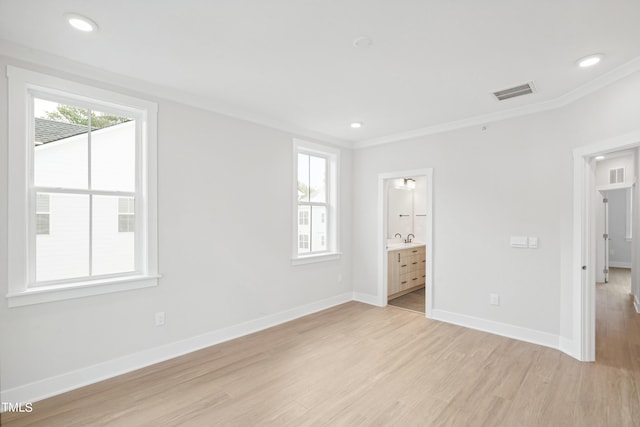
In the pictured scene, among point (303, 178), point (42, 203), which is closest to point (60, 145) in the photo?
point (42, 203)

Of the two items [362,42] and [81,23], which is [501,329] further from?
[81,23]

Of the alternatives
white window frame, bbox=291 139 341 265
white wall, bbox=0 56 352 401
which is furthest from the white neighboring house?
white window frame, bbox=291 139 341 265

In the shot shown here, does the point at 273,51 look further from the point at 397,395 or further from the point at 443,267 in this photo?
the point at 443,267

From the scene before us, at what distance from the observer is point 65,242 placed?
8.34 feet

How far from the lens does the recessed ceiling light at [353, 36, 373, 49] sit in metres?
2.17

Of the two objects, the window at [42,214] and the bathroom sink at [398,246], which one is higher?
the window at [42,214]

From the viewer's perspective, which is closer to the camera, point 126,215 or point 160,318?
point 126,215

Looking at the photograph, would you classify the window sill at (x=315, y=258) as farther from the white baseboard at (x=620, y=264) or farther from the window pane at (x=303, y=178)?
the white baseboard at (x=620, y=264)

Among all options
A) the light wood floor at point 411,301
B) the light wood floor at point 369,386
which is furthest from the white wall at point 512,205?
the light wood floor at point 411,301

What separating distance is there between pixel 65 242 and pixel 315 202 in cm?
307

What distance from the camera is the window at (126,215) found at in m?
2.85

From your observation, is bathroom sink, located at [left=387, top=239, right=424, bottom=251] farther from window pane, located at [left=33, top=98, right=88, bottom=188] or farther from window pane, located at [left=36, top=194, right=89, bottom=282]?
window pane, located at [left=33, top=98, right=88, bottom=188]

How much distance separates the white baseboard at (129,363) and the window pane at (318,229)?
1.09 m

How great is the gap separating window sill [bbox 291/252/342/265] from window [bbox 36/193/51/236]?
2.64 m
